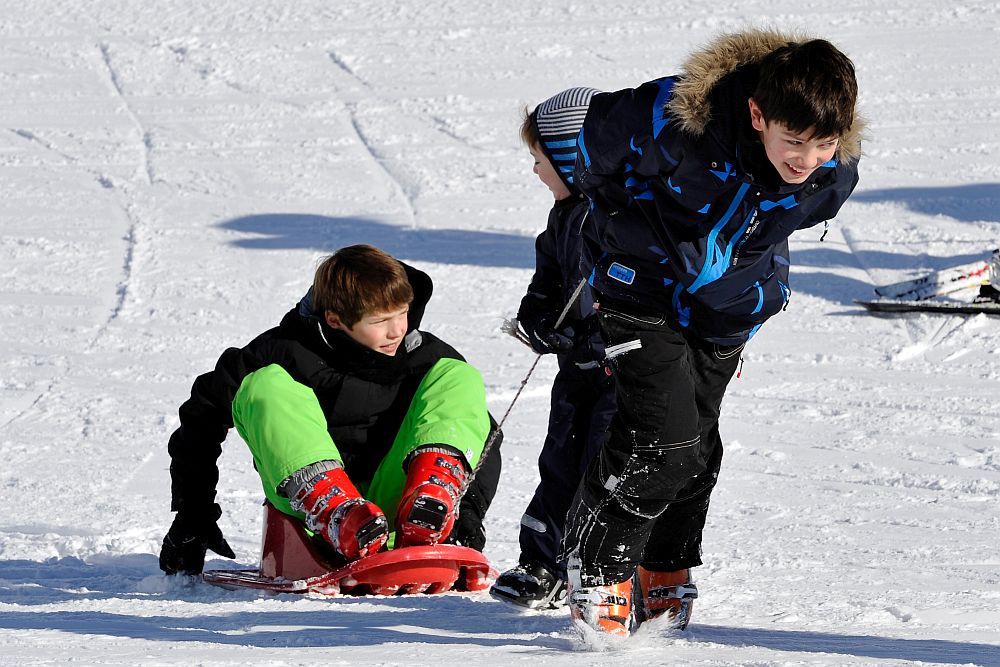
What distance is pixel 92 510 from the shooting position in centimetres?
460

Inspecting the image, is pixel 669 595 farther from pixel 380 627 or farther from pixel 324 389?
pixel 324 389

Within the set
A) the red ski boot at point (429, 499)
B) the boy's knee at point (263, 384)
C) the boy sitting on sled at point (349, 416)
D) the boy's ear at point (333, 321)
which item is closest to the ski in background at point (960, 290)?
the boy sitting on sled at point (349, 416)

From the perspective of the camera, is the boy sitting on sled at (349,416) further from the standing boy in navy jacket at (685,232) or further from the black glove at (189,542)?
the standing boy in navy jacket at (685,232)

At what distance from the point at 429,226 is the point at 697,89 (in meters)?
5.82

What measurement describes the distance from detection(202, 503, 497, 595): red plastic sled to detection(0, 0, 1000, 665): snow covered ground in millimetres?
62

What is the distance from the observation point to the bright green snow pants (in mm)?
3408

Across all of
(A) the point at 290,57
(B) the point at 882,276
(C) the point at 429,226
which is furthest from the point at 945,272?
(A) the point at 290,57

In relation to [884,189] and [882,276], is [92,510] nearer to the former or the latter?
[882,276]

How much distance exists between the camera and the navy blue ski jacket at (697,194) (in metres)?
2.55

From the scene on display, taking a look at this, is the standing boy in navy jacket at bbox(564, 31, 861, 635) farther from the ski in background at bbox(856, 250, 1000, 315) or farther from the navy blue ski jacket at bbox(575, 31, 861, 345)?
the ski in background at bbox(856, 250, 1000, 315)

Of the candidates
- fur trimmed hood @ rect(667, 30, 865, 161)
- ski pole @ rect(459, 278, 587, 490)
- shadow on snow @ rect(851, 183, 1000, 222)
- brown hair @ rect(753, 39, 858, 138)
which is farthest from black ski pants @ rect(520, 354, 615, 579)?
shadow on snow @ rect(851, 183, 1000, 222)

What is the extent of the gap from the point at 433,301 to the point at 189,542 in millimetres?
3542

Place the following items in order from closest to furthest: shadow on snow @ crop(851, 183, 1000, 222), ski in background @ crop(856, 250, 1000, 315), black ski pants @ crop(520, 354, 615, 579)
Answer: black ski pants @ crop(520, 354, 615, 579) < ski in background @ crop(856, 250, 1000, 315) < shadow on snow @ crop(851, 183, 1000, 222)

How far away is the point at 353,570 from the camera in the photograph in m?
3.29
